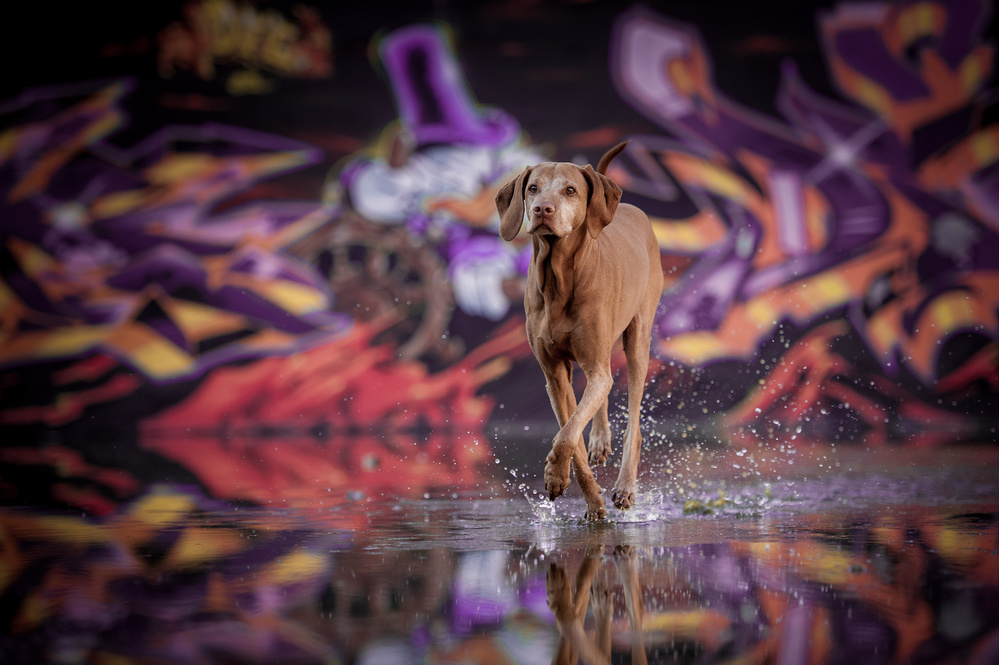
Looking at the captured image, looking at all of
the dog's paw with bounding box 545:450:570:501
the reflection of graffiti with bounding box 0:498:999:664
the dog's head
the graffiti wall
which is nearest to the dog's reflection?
the reflection of graffiti with bounding box 0:498:999:664

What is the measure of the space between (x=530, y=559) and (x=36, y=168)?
10.4m

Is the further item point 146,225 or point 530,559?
point 146,225

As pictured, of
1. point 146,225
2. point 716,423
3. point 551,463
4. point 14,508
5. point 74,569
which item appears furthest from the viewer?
point 146,225

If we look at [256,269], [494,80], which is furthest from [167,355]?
[494,80]

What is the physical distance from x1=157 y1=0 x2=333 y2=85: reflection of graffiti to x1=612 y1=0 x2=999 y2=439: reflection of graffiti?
12.0 feet

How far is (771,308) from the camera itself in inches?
424

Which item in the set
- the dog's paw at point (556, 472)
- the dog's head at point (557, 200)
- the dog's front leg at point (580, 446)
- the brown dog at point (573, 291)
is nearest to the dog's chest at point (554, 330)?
the brown dog at point (573, 291)

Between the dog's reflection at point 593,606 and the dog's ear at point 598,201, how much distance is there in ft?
4.34

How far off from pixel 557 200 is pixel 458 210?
7.52 metres

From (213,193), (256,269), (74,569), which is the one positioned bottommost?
(74,569)

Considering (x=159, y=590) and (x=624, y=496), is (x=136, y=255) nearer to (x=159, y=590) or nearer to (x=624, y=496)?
(x=624, y=496)

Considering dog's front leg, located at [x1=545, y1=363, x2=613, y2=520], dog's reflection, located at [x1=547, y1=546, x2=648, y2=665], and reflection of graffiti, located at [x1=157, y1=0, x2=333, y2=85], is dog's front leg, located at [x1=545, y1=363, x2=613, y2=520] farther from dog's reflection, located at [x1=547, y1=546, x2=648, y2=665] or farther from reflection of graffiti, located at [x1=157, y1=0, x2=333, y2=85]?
reflection of graffiti, located at [x1=157, y1=0, x2=333, y2=85]

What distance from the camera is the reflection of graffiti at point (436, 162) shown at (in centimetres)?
1105

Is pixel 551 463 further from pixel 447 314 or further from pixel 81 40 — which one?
pixel 81 40
